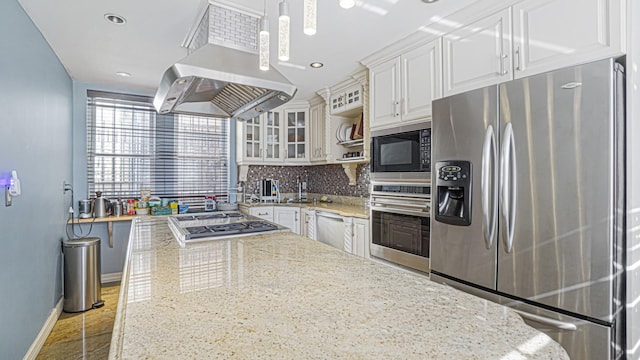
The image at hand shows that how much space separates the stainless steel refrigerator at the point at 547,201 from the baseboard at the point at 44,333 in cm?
294

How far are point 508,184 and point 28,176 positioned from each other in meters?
3.11

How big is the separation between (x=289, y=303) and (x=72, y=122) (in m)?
4.14

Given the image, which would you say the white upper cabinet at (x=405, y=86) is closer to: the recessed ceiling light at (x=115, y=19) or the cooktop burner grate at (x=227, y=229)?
the cooktop burner grate at (x=227, y=229)

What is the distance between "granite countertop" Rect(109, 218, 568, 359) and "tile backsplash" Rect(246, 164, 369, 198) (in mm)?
2751

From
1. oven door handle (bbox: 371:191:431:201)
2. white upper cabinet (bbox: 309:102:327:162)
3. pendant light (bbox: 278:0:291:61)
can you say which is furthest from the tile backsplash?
pendant light (bbox: 278:0:291:61)

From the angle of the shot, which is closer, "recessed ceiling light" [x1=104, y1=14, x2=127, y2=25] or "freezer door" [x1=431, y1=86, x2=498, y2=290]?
"freezer door" [x1=431, y1=86, x2=498, y2=290]

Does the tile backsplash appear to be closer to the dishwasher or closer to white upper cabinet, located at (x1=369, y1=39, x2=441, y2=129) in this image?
the dishwasher

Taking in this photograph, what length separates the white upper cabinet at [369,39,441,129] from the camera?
2323 mm

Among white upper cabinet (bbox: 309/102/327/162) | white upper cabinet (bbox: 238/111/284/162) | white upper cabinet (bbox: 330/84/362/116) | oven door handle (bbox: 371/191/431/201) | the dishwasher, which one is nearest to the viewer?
oven door handle (bbox: 371/191/431/201)

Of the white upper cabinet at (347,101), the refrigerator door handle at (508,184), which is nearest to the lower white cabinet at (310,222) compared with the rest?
the white upper cabinet at (347,101)

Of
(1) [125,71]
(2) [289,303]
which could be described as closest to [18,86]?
(1) [125,71]

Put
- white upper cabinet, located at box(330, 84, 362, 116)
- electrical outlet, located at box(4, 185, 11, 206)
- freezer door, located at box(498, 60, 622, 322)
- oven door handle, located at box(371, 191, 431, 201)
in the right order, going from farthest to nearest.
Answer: white upper cabinet, located at box(330, 84, 362, 116), oven door handle, located at box(371, 191, 431, 201), electrical outlet, located at box(4, 185, 11, 206), freezer door, located at box(498, 60, 622, 322)

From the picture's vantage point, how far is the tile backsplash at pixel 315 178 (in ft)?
13.4

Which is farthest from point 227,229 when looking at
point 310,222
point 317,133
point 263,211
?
point 317,133
